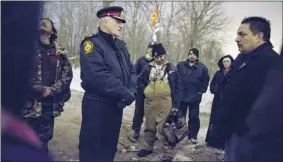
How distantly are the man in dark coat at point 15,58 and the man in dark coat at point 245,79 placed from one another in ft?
4.48

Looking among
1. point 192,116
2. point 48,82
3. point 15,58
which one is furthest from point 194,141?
point 15,58

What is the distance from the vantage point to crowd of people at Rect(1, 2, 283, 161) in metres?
1.63

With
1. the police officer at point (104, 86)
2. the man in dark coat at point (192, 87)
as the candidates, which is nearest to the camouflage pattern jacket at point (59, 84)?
the police officer at point (104, 86)

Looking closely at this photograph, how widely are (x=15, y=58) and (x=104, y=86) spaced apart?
1.31 metres

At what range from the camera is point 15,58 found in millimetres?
1612

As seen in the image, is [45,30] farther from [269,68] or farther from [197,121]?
[197,121]

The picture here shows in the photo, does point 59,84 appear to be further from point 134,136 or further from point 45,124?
point 134,136

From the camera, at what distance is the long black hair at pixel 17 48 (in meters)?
1.54

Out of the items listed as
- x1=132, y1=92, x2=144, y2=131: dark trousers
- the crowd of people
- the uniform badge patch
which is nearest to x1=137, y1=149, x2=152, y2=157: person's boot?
the crowd of people

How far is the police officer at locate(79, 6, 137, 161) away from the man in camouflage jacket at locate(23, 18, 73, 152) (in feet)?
1.81

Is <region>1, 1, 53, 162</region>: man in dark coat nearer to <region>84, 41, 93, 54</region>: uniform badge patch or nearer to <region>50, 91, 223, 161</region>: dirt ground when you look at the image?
<region>84, 41, 93, 54</region>: uniform badge patch

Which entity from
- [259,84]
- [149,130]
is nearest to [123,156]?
[149,130]

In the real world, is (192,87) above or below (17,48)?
below

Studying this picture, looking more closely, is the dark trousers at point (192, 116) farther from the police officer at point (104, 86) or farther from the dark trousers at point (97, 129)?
the dark trousers at point (97, 129)
